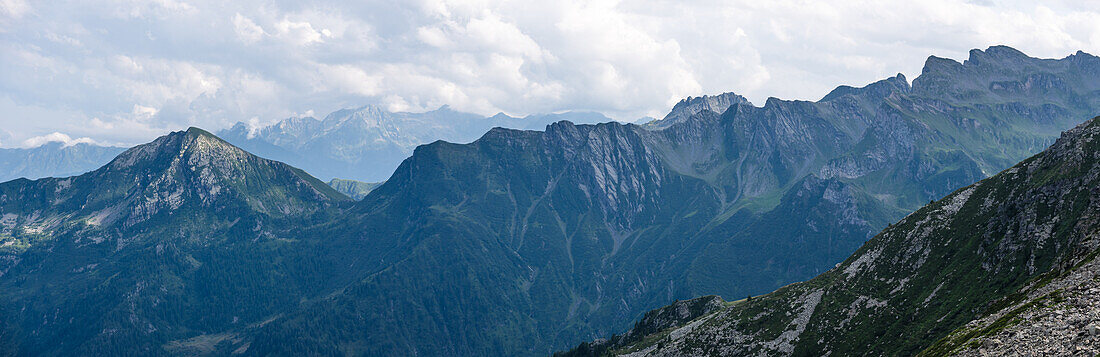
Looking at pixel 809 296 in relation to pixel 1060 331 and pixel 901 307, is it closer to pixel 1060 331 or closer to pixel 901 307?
pixel 901 307

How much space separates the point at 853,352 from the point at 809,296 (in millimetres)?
37801

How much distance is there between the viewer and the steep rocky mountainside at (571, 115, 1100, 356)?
259ft

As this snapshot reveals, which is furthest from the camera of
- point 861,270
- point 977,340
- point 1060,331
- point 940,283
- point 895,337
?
point 861,270

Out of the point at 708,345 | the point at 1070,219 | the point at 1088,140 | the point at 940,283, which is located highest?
the point at 1088,140

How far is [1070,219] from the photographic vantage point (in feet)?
375

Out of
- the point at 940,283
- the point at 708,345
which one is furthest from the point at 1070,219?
the point at 708,345

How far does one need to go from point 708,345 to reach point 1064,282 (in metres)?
99.4

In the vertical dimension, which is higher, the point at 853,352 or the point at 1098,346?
the point at 1098,346

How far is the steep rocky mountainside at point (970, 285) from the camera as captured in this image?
79.0 metres

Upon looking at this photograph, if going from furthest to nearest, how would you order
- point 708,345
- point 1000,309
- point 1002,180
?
point 708,345 → point 1002,180 → point 1000,309

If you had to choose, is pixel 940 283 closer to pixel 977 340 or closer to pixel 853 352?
pixel 853 352

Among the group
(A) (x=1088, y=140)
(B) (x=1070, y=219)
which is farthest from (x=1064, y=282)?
(A) (x=1088, y=140)

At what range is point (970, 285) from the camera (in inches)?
4818

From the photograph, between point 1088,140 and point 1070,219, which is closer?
point 1070,219
